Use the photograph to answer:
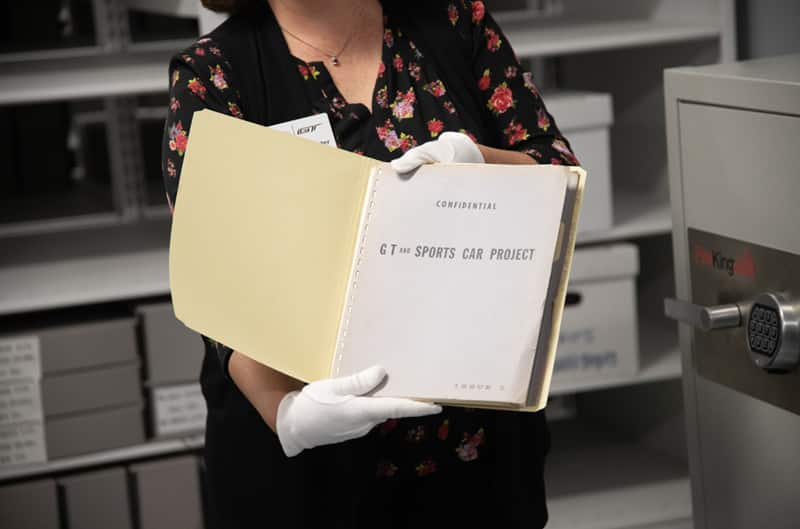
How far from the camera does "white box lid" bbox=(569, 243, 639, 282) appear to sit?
2338 mm

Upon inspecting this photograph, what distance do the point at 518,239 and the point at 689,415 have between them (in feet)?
1.58

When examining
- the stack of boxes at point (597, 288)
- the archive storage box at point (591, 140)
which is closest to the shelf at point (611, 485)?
the stack of boxes at point (597, 288)

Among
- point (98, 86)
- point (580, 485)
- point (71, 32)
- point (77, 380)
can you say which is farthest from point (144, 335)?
point (580, 485)

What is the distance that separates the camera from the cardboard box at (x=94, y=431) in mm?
2217

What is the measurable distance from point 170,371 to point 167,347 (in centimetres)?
5

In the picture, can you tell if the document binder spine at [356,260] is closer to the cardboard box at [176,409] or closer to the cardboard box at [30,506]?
the cardboard box at [176,409]

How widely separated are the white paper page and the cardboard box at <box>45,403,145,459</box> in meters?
1.22

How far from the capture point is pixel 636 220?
95.7 inches

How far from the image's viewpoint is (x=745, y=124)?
1.26 m

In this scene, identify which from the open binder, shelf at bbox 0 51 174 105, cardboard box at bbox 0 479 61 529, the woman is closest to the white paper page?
the open binder

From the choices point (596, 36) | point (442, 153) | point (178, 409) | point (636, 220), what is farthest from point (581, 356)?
point (442, 153)

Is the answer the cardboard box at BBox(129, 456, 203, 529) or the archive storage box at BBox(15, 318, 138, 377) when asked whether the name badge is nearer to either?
the archive storage box at BBox(15, 318, 138, 377)

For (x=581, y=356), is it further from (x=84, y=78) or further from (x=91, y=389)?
(x=84, y=78)

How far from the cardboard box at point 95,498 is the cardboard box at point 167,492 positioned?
0.04 meters
